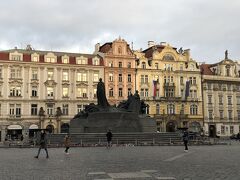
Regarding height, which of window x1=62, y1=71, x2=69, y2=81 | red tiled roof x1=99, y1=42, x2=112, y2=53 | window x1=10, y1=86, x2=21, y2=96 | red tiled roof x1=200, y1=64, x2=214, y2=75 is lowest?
window x1=10, y1=86, x2=21, y2=96

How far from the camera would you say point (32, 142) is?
35781mm

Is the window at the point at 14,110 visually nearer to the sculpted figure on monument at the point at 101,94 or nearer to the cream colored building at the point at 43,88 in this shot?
the cream colored building at the point at 43,88

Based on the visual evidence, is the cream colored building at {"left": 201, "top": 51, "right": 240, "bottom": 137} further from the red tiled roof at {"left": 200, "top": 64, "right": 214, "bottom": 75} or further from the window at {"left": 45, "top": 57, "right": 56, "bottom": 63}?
the window at {"left": 45, "top": 57, "right": 56, "bottom": 63}

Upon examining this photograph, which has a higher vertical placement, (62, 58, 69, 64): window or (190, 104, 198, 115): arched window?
(62, 58, 69, 64): window

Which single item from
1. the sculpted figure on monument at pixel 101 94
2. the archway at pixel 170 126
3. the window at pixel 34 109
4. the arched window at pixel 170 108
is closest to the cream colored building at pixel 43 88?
the window at pixel 34 109

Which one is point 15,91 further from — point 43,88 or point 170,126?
point 170,126

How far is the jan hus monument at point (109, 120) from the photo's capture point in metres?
35.8

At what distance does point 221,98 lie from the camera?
276 feet

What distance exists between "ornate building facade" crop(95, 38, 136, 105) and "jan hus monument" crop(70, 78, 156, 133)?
3810 centimetres

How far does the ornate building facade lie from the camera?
76062mm

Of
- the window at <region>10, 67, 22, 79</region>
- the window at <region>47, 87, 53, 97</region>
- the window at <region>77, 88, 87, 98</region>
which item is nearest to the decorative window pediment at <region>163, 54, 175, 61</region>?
the window at <region>77, 88, 87, 98</region>

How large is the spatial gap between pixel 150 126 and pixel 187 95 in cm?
4283

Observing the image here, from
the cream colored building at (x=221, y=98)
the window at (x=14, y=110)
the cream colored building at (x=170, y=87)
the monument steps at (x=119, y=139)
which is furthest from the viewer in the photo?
the cream colored building at (x=221, y=98)

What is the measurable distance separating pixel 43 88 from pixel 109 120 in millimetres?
37959
